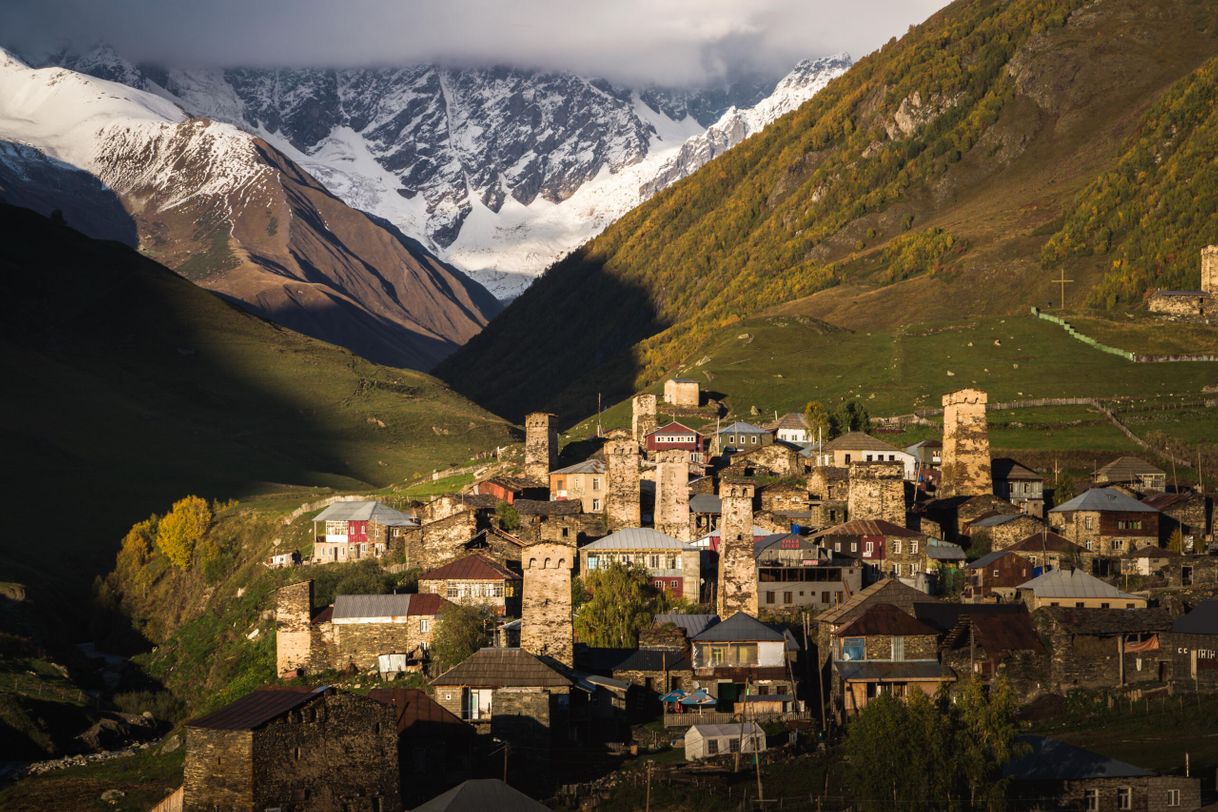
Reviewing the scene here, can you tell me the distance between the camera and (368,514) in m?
113

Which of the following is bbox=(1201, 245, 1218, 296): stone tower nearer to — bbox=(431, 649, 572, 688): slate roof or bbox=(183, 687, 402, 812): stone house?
bbox=(431, 649, 572, 688): slate roof

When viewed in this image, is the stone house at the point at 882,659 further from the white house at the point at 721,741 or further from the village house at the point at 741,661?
the white house at the point at 721,741

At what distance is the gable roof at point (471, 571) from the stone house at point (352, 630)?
10.2 ft

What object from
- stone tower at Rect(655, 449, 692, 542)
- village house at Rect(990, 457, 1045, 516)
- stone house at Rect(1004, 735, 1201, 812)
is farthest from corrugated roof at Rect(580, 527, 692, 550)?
stone house at Rect(1004, 735, 1201, 812)

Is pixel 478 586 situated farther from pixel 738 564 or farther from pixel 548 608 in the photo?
pixel 548 608

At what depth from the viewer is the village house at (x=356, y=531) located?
107 metres

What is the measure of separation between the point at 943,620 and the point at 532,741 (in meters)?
18.7

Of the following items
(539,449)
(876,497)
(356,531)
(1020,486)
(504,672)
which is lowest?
(504,672)

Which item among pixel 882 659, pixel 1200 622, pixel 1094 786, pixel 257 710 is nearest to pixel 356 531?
pixel 882 659

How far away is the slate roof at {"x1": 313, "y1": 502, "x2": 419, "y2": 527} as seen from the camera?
4331 inches

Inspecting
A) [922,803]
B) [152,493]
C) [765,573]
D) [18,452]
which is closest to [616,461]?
[765,573]

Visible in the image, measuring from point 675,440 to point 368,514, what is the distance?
2521 centimetres

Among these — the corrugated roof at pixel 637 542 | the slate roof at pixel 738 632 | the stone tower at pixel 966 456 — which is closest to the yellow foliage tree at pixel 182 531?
the corrugated roof at pixel 637 542

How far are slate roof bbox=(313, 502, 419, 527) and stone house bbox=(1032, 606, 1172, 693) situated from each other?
155ft
